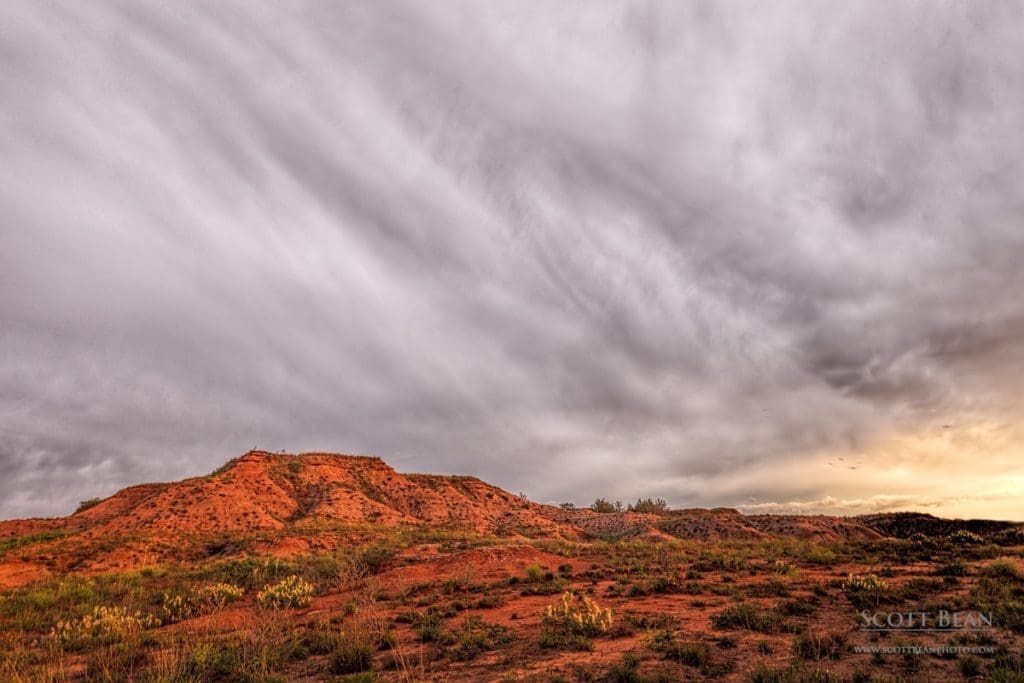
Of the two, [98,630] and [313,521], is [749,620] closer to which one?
[98,630]

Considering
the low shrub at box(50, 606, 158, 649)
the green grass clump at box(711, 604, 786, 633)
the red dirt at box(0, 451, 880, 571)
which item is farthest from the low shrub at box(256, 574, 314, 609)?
the green grass clump at box(711, 604, 786, 633)

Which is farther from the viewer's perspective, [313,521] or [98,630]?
[313,521]

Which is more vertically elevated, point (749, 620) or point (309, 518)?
point (309, 518)

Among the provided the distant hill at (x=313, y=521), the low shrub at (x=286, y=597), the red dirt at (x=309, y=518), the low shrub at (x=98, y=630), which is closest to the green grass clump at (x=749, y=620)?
the low shrub at (x=286, y=597)

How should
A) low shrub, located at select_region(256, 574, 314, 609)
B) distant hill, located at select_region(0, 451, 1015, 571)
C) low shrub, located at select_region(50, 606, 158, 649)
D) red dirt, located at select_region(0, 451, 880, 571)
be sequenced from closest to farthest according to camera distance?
low shrub, located at select_region(50, 606, 158, 649) < low shrub, located at select_region(256, 574, 314, 609) < distant hill, located at select_region(0, 451, 1015, 571) < red dirt, located at select_region(0, 451, 880, 571)

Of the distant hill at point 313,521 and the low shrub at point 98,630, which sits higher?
the distant hill at point 313,521

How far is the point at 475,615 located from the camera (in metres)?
14.3

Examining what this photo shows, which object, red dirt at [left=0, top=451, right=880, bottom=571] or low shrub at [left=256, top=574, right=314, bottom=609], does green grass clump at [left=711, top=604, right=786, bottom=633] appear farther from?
red dirt at [left=0, top=451, right=880, bottom=571]

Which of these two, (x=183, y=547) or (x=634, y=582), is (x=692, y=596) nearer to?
(x=634, y=582)

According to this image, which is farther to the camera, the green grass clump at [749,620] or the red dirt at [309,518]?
the red dirt at [309,518]

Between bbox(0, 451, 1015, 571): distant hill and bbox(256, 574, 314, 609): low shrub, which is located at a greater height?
bbox(0, 451, 1015, 571): distant hill

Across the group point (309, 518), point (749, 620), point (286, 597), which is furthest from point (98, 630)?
point (309, 518)

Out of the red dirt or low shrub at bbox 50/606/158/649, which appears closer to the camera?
low shrub at bbox 50/606/158/649

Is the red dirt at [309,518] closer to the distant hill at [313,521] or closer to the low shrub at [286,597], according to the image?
the distant hill at [313,521]
